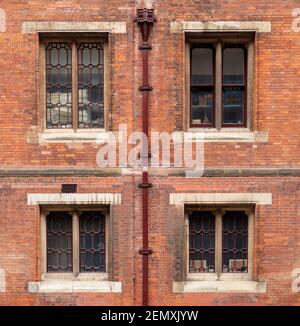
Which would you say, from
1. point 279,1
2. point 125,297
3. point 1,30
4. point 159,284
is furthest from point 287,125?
point 1,30

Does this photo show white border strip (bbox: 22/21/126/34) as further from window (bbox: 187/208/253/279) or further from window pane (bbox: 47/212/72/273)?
window (bbox: 187/208/253/279)

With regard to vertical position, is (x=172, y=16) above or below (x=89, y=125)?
above

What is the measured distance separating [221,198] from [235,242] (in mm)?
985

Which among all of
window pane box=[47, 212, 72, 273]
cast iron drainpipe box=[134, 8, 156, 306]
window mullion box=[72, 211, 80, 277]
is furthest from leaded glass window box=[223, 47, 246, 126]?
window pane box=[47, 212, 72, 273]

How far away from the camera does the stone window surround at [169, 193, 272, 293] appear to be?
7465mm

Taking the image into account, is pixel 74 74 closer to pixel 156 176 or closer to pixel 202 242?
pixel 156 176

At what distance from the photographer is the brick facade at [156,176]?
7.33m

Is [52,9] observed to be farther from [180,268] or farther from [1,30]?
[180,268]

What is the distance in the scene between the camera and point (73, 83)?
24.8ft

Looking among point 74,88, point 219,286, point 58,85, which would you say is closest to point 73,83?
point 74,88

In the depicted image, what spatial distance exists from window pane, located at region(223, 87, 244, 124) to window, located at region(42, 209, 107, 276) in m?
3.04

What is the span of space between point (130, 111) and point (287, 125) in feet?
9.63

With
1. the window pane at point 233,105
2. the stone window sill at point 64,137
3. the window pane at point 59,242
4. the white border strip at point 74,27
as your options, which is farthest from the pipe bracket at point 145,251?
the white border strip at point 74,27

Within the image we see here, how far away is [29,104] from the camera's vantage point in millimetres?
7438
